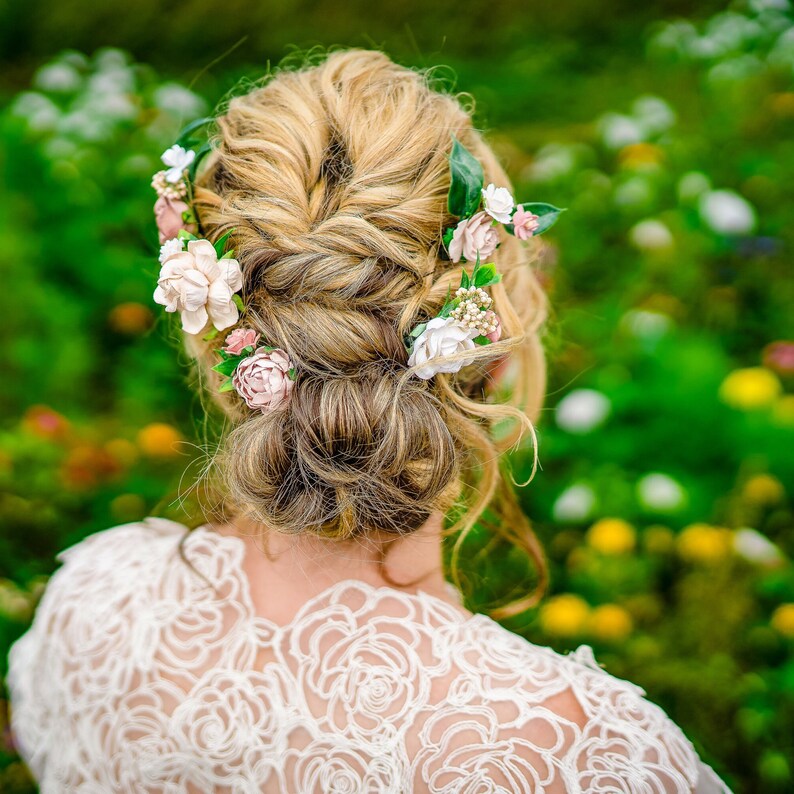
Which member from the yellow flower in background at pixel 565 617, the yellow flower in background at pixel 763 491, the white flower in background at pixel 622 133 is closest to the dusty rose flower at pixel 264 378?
the yellow flower in background at pixel 565 617

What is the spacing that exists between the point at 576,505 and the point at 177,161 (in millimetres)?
1542

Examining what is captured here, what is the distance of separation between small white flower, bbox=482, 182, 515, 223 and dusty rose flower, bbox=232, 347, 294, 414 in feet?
1.27

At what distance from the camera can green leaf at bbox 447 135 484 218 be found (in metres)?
1.12

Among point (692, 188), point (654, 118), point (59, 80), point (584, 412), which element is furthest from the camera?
point (59, 80)

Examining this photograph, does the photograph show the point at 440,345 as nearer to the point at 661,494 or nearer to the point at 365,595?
the point at 365,595

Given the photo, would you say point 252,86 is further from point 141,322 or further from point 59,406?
point 59,406

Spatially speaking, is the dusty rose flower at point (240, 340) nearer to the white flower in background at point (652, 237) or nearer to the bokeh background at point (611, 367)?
the bokeh background at point (611, 367)

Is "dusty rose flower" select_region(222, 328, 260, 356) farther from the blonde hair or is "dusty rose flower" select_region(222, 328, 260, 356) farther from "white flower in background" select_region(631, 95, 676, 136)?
"white flower in background" select_region(631, 95, 676, 136)

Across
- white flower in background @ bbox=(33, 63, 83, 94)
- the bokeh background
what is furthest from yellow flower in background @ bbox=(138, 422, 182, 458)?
white flower in background @ bbox=(33, 63, 83, 94)

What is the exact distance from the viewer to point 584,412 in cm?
245

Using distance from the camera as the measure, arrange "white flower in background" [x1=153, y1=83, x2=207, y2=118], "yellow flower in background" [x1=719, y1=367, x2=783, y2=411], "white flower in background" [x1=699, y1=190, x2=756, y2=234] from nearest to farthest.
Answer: "yellow flower in background" [x1=719, y1=367, x2=783, y2=411] → "white flower in background" [x1=699, y1=190, x2=756, y2=234] → "white flower in background" [x1=153, y1=83, x2=207, y2=118]

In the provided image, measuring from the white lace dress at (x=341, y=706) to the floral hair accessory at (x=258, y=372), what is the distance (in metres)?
0.36

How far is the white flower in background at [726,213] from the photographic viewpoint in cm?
287

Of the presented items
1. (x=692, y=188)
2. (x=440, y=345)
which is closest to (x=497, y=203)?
(x=440, y=345)
